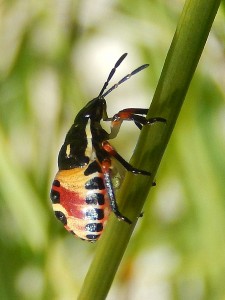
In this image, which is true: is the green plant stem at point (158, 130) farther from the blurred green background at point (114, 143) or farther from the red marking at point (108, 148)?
the blurred green background at point (114, 143)

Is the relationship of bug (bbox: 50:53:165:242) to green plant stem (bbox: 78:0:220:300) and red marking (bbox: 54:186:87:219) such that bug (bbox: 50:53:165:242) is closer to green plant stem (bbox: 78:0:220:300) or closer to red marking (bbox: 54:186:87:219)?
red marking (bbox: 54:186:87:219)

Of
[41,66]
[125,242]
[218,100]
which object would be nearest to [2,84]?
[41,66]

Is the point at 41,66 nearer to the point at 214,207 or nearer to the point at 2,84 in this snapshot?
the point at 2,84

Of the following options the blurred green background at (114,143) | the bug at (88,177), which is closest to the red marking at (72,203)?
the bug at (88,177)

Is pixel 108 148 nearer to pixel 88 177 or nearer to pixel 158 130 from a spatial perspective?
pixel 88 177

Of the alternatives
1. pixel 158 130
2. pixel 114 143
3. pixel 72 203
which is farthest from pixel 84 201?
pixel 114 143

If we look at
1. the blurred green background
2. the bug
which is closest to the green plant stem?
the bug
